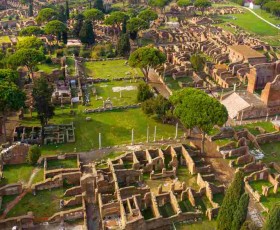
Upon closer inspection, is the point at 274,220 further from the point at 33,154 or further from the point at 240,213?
the point at 33,154

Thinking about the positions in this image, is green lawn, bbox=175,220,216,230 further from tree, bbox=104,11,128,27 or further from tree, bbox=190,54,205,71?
tree, bbox=104,11,128,27

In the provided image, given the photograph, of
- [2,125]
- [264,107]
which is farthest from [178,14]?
[2,125]

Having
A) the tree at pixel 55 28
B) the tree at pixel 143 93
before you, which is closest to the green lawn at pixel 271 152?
the tree at pixel 143 93

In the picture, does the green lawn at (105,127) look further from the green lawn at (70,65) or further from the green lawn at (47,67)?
the green lawn at (47,67)

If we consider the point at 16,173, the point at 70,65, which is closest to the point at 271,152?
the point at 16,173

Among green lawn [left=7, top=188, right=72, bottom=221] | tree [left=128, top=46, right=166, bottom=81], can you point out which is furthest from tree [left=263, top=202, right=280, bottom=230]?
tree [left=128, top=46, right=166, bottom=81]
